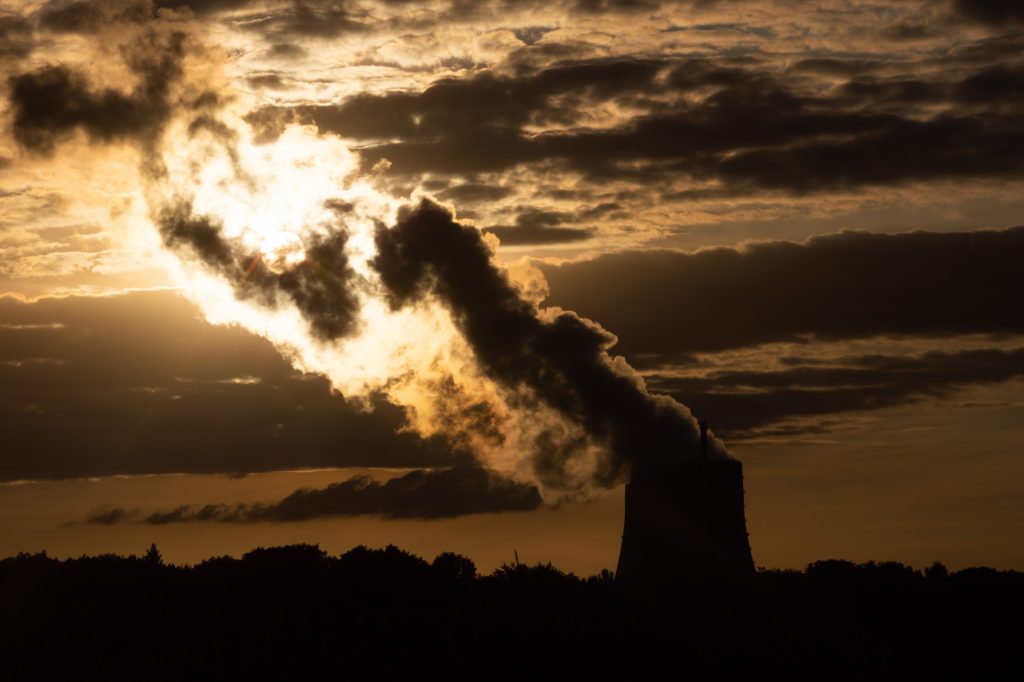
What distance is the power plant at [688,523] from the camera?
144ft

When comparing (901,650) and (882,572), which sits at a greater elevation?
(882,572)

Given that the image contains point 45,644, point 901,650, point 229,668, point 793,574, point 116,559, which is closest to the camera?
point 229,668

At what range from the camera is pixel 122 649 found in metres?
50.5

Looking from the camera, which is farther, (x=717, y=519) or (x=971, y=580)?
(x=971, y=580)

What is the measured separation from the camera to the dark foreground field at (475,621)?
42656 millimetres

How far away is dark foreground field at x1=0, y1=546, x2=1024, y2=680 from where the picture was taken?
42656 mm

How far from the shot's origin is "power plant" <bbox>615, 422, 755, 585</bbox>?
43.8 m

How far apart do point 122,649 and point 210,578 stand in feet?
28.6

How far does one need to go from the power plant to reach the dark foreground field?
0.82 metres

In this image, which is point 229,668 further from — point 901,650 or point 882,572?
point 882,572

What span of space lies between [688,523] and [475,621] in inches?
293

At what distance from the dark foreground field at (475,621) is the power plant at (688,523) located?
0.82m

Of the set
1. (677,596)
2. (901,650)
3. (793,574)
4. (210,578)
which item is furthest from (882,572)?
(210,578)

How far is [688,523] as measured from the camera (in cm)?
4375
